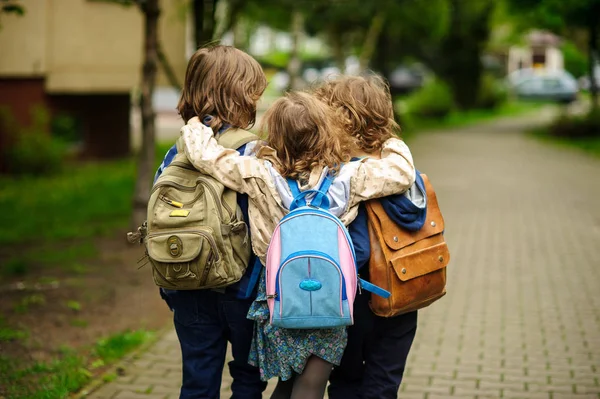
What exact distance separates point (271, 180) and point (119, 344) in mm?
2958

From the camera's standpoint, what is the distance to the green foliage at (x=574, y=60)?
27.6 m

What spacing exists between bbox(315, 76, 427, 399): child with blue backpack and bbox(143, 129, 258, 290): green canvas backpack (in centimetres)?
47

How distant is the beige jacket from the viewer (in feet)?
10.4

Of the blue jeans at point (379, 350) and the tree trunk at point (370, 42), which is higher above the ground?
the tree trunk at point (370, 42)

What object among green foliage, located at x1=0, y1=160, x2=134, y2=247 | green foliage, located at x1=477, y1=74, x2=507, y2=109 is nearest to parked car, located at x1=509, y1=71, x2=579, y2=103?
green foliage, located at x1=477, y1=74, x2=507, y2=109

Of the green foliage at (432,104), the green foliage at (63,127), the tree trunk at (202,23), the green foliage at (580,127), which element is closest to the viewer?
the tree trunk at (202,23)

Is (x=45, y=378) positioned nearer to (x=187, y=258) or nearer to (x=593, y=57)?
(x=187, y=258)

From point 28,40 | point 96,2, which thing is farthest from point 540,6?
point 28,40

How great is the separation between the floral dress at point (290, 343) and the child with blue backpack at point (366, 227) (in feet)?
0.71

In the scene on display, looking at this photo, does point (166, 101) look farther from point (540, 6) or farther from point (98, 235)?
point (98, 235)

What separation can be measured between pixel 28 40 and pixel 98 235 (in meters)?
6.78

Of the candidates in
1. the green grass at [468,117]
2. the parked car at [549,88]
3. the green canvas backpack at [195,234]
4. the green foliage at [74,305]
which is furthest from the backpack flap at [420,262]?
the parked car at [549,88]

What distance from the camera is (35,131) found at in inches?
606

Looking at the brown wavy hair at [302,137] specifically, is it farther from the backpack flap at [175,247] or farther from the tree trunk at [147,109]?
the tree trunk at [147,109]
